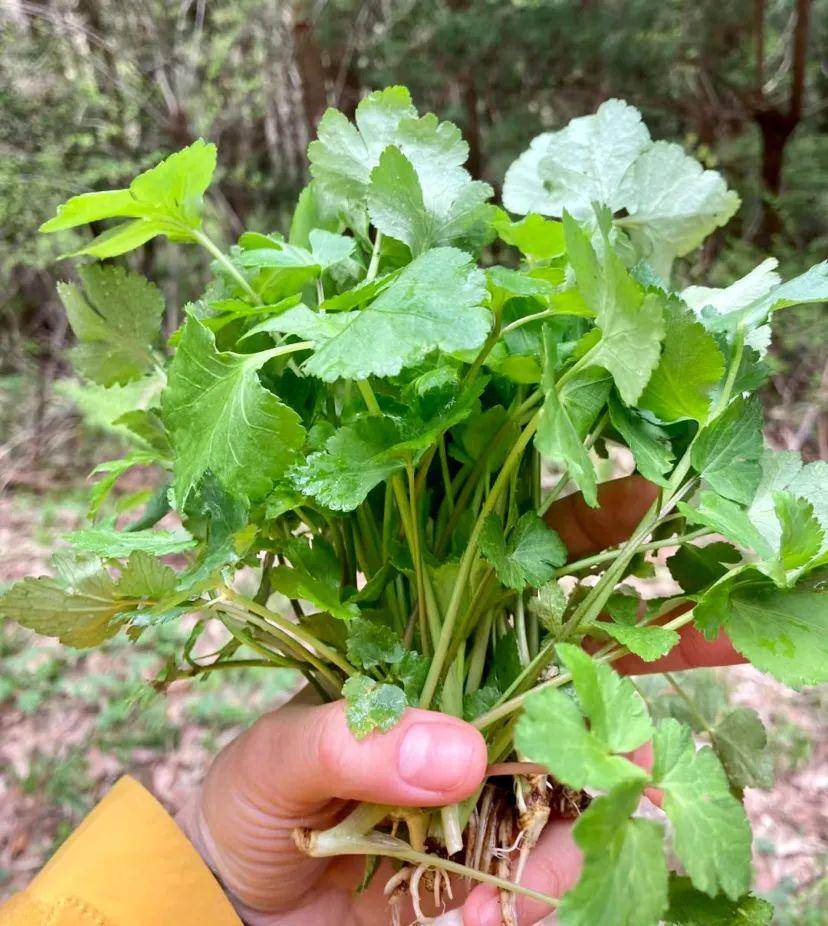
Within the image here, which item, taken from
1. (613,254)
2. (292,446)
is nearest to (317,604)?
(292,446)

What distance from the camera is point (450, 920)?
1.73 feet

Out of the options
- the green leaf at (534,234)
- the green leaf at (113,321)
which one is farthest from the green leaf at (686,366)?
the green leaf at (113,321)

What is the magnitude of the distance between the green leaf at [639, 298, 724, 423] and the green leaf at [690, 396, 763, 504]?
31 millimetres

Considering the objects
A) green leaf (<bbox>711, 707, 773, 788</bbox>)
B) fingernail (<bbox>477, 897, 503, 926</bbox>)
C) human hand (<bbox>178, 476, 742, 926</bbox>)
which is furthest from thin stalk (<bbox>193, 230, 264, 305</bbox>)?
green leaf (<bbox>711, 707, 773, 788</bbox>)

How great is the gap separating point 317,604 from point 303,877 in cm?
42

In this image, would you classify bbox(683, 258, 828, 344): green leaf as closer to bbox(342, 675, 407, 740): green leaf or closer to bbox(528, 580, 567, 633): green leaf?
bbox(528, 580, 567, 633): green leaf

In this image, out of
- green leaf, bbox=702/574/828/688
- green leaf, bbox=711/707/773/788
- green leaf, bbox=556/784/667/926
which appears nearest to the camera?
green leaf, bbox=556/784/667/926

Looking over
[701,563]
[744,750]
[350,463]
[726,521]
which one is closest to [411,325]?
[350,463]

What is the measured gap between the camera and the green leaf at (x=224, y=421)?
0.39m

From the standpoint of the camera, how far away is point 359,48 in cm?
270

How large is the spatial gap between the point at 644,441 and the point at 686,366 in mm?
60

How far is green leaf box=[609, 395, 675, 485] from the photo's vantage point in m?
0.44

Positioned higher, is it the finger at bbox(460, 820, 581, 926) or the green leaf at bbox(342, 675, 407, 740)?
the green leaf at bbox(342, 675, 407, 740)

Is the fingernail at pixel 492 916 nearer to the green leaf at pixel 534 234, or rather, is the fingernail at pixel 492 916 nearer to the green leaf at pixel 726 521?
the green leaf at pixel 726 521
